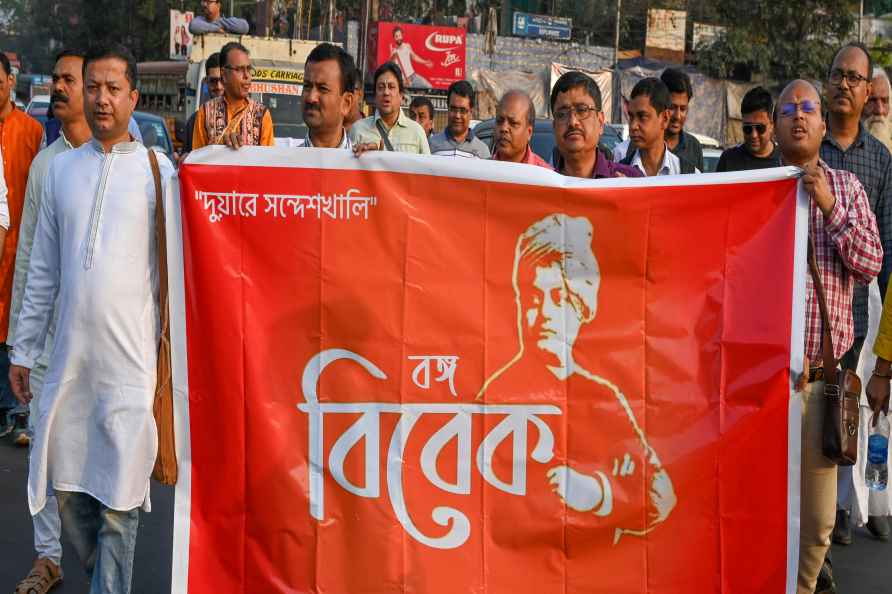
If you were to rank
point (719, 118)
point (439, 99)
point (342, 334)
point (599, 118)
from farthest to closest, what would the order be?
point (719, 118) < point (439, 99) < point (599, 118) < point (342, 334)

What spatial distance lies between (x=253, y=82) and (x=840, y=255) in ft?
50.7

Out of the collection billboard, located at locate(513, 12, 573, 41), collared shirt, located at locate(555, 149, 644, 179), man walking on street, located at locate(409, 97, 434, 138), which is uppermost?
billboard, located at locate(513, 12, 573, 41)

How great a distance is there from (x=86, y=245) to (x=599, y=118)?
2.20m

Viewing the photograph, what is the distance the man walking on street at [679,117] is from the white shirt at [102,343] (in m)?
4.23

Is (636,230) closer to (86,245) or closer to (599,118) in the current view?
(599,118)

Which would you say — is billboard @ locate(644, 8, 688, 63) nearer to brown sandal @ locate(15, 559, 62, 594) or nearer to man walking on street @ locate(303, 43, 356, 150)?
man walking on street @ locate(303, 43, 356, 150)

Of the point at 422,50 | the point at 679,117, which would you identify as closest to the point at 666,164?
the point at 679,117

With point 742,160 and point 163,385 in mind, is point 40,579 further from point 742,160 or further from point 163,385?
point 742,160

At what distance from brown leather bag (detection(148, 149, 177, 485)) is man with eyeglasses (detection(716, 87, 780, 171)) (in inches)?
147

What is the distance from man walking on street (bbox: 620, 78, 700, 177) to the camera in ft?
20.1

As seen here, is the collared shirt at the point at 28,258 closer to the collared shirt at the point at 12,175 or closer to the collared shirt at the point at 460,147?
the collared shirt at the point at 12,175

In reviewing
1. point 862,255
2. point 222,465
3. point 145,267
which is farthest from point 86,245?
point 862,255

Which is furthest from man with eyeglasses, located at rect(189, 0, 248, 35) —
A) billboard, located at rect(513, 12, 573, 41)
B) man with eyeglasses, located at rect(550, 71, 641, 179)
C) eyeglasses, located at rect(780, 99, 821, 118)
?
eyeglasses, located at rect(780, 99, 821, 118)

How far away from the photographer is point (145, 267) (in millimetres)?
4016
